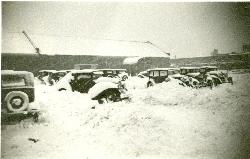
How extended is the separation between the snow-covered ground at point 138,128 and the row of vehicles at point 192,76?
418mm

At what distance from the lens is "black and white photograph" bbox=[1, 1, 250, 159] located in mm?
4586

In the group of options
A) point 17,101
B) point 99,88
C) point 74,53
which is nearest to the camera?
point 17,101

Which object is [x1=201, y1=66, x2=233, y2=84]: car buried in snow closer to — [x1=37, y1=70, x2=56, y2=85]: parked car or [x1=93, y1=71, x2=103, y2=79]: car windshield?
[x1=93, y1=71, x2=103, y2=79]: car windshield

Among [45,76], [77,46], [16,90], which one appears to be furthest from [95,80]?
[16,90]

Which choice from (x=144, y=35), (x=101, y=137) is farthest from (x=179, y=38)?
(x=101, y=137)

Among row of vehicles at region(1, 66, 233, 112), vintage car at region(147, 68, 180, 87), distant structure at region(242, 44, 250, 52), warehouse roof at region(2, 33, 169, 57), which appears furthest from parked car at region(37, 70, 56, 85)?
distant structure at region(242, 44, 250, 52)

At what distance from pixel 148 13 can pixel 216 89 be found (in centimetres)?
226

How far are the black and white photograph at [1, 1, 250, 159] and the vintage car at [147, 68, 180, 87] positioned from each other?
1.1 inches

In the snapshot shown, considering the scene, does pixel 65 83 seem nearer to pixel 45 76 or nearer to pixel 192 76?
pixel 45 76

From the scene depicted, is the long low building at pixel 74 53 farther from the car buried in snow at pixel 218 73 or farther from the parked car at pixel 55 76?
the car buried in snow at pixel 218 73

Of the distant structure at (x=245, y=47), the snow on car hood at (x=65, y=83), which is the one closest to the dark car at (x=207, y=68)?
the distant structure at (x=245, y=47)

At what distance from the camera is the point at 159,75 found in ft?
21.5

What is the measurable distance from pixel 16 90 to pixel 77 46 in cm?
315

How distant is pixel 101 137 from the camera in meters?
4.70
